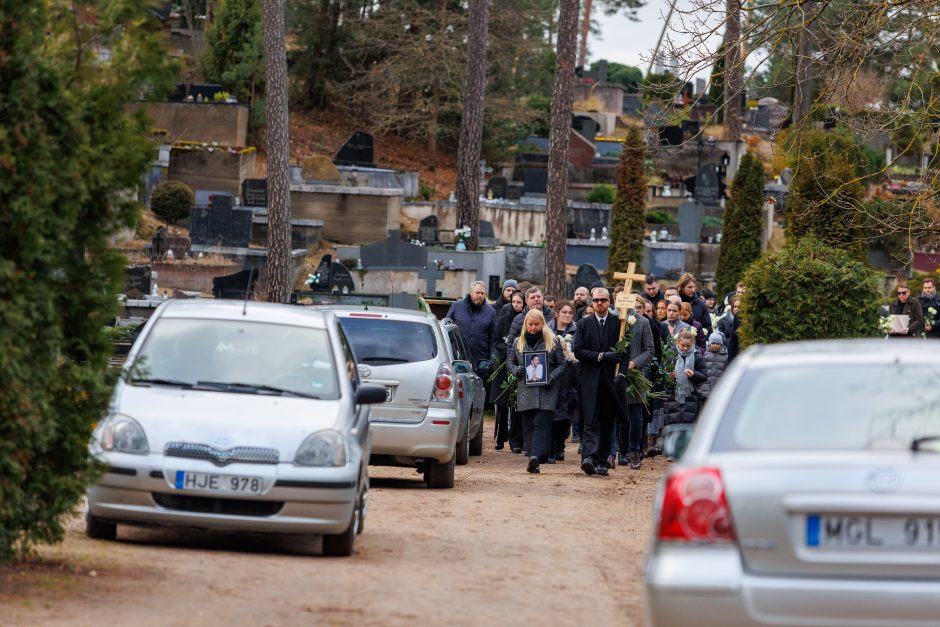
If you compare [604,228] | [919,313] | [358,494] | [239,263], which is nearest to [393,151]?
[604,228]

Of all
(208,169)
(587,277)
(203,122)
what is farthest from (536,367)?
(203,122)

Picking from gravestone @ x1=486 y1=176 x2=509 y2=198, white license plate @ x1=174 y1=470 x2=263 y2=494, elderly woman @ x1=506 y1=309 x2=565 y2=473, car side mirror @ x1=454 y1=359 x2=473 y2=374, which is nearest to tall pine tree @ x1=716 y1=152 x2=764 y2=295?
gravestone @ x1=486 y1=176 x2=509 y2=198

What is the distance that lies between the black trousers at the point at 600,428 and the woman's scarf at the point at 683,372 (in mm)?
1644

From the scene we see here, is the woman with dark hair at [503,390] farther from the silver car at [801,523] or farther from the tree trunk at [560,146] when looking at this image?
the silver car at [801,523]

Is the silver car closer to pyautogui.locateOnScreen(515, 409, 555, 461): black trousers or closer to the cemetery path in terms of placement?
the cemetery path

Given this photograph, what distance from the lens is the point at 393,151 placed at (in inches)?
2250

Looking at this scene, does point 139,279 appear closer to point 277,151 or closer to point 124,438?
point 277,151

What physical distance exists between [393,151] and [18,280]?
49.7m

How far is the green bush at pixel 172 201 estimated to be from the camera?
3647 centimetres

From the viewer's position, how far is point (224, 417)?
31.5ft

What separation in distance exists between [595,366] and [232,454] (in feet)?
26.3

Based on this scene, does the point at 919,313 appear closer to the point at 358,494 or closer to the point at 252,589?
the point at 358,494

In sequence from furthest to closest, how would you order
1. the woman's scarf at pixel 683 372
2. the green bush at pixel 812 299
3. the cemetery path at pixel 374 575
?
1. the woman's scarf at pixel 683 372
2. the green bush at pixel 812 299
3. the cemetery path at pixel 374 575

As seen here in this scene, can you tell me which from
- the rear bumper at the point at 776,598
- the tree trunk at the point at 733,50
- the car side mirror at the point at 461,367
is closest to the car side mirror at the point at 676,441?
the rear bumper at the point at 776,598
